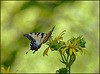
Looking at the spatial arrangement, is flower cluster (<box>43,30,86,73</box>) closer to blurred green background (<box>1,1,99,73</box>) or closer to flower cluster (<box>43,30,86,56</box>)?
flower cluster (<box>43,30,86,56</box>)

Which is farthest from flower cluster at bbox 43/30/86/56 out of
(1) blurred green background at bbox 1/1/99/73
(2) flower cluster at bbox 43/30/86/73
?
(1) blurred green background at bbox 1/1/99/73

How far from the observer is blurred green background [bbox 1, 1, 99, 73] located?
3979mm

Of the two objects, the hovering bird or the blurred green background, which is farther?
the blurred green background

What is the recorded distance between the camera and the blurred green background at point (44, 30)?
Answer: 157 inches

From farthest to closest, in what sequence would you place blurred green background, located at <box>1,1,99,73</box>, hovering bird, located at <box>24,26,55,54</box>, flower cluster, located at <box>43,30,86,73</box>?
blurred green background, located at <box>1,1,99,73</box>, hovering bird, located at <box>24,26,55,54</box>, flower cluster, located at <box>43,30,86,73</box>

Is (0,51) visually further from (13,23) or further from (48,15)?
(48,15)

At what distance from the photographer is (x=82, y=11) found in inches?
175

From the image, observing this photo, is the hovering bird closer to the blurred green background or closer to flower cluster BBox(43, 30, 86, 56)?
flower cluster BBox(43, 30, 86, 56)

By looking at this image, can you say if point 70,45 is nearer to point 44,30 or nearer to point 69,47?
point 69,47

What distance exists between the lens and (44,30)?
167 inches

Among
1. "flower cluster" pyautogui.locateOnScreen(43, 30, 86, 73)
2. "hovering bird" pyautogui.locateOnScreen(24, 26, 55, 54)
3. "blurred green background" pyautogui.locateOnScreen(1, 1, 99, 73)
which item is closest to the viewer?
"flower cluster" pyautogui.locateOnScreen(43, 30, 86, 73)

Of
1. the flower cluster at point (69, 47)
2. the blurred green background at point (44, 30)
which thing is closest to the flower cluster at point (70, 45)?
the flower cluster at point (69, 47)

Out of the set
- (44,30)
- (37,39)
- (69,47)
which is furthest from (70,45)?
(44,30)

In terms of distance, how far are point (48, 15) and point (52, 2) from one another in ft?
1.12
